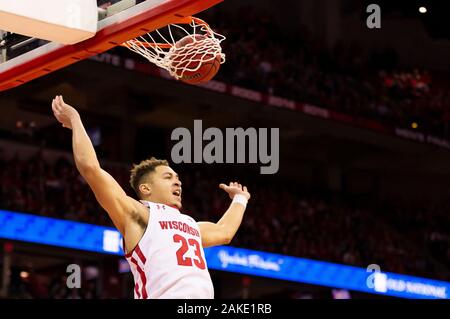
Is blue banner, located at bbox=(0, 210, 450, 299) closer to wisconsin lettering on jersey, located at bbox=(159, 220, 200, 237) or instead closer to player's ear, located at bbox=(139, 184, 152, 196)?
player's ear, located at bbox=(139, 184, 152, 196)

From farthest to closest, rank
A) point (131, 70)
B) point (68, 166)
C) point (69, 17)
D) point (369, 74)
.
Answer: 1. point (369, 74)
2. point (131, 70)
3. point (68, 166)
4. point (69, 17)

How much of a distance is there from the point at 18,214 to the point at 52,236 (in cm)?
51

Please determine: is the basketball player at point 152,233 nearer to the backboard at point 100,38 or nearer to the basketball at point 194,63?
the backboard at point 100,38

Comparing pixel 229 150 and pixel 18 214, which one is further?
pixel 229 150

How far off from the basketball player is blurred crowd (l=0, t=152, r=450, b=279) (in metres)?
Answer: 7.84

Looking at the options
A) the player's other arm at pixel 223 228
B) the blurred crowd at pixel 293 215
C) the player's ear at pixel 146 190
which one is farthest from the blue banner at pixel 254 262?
the player's ear at pixel 146 190

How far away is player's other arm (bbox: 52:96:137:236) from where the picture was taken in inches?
150

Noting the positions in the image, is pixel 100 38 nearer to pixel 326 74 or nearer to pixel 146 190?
pixel 146 190

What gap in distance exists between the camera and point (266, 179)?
17672mm

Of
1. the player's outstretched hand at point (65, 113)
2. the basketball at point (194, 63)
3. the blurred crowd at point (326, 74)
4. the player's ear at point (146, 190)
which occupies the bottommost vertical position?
the player's ear at point (146, 190)

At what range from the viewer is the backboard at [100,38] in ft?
14.3

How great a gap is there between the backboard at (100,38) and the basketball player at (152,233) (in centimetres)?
67
